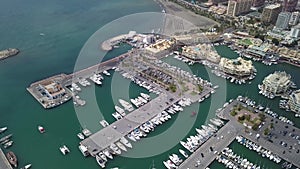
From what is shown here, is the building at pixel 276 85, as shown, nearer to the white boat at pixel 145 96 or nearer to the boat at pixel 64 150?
the white boat at pixel 145 96

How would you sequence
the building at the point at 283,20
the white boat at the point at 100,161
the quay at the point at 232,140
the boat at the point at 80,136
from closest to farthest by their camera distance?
the white boat at the point at 100,161 < the quay at the point at 232,140 < the boat at the point at 80,136 < the building at the point at 283,20

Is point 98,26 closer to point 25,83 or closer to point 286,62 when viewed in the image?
point 25,83

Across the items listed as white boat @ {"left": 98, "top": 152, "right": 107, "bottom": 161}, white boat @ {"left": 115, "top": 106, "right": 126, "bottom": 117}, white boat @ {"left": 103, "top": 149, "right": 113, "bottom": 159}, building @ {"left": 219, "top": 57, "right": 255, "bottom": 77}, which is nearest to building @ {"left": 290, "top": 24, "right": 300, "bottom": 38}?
building @ {"left": 219, "top": 57, "right": 255, "bottom": 77}

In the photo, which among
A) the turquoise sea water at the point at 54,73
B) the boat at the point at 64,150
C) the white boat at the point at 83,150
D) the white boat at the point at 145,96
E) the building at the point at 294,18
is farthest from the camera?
the building at the point at 294,18

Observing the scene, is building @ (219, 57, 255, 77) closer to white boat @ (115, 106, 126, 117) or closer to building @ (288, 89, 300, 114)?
building @ (288, 89, 300, 114)

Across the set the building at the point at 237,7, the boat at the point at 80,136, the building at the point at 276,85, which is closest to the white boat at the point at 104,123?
the boat at the point at 80,136

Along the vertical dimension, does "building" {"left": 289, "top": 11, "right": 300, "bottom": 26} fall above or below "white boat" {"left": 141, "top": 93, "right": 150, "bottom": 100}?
above

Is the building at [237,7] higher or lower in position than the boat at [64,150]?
higher
